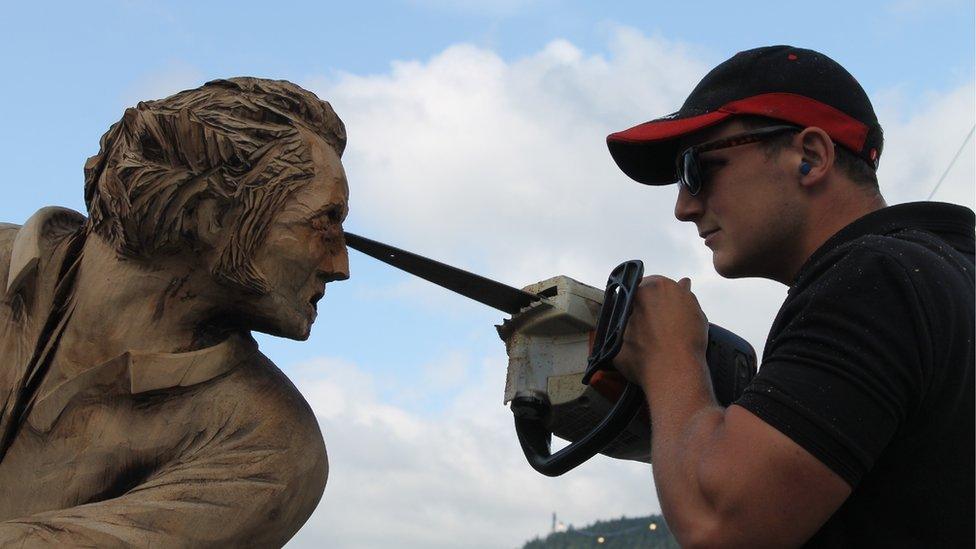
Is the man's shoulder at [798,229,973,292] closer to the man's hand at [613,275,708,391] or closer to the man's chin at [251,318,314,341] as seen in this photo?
the man's hand at [613,275,708,391]

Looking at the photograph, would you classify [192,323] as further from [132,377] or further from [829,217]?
[829,217]

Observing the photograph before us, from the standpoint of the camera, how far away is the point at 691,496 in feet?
6.77

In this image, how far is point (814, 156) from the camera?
245cm

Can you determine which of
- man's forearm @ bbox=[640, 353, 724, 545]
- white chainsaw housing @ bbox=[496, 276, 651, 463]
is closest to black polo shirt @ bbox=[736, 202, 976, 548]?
man's forearm @ bbox=[640, 353, 724, 545]

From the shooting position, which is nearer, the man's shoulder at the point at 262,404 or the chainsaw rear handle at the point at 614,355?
the chainsaw rear handle at the point at 614,355

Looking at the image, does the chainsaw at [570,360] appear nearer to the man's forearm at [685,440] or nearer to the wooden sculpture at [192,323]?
the man's forearm at [685,440]

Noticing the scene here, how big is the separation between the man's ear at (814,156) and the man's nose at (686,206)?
22 cm

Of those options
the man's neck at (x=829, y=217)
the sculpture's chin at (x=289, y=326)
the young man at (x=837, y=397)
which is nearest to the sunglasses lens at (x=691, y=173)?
the young man at (x=837, y=397)

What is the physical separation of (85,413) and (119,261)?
357 millimetres

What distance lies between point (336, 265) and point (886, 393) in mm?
1348

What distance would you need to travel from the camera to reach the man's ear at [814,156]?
2.43 m

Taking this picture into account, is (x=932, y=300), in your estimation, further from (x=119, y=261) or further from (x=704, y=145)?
(x=119, y=261)

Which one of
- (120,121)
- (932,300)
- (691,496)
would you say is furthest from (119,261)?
(932,300)

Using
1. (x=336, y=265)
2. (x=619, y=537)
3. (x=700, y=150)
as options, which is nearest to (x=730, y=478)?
(x=700, y=150)
